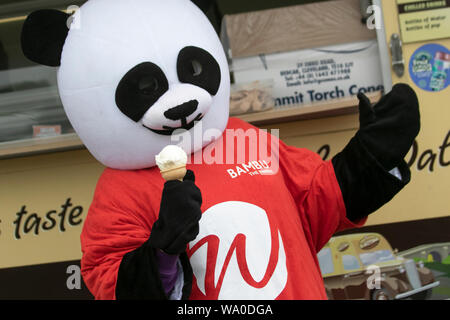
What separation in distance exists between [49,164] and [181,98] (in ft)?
4.93

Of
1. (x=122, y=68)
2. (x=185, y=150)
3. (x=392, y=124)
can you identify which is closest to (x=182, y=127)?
(x=185, y=150)

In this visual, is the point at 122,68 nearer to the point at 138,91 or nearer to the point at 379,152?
the point at 138,91

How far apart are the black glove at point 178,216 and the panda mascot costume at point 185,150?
9 centimetres

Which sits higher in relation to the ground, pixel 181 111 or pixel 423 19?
pixel 423 19

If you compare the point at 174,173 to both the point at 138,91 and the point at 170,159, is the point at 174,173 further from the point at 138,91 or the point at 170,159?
the point at 138,91

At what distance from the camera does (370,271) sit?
2992 mm

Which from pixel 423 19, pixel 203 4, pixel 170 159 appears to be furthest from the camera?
pixel 423 19

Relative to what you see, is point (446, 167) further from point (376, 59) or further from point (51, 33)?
point (51, 33)

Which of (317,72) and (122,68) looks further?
(317,72)

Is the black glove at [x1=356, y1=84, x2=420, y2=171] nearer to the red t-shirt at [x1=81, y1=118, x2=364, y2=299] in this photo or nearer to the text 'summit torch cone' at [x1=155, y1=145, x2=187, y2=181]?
the red t-shirt at [x1=81, y1=118, x2=364, y2=299]

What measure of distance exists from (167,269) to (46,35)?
100 cm

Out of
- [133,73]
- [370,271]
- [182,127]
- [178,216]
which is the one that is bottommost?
[370,271]

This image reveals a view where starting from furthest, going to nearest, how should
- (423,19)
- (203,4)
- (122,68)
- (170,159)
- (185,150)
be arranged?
1. (423,19)
2. (203,4)
3. (185,150)
4. (122,68)
5. (170,159)

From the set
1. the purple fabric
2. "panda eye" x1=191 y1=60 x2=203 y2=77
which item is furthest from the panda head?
the purple fabric
